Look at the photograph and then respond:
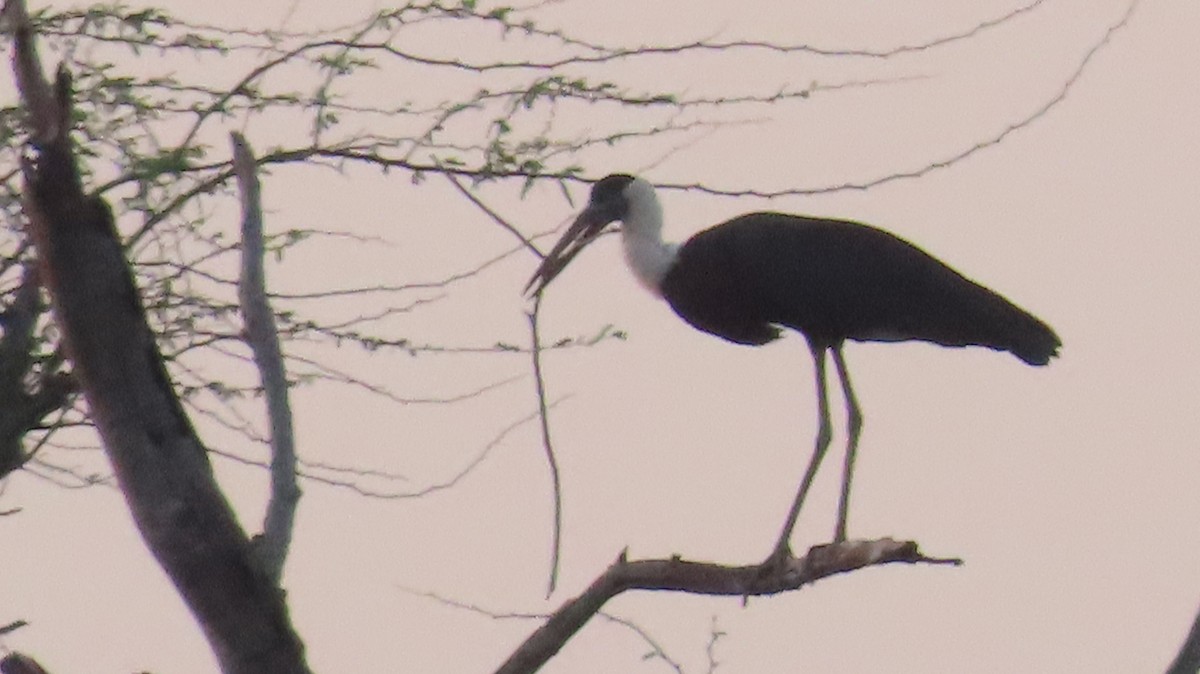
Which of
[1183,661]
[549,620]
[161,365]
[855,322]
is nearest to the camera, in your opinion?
[1183,661]

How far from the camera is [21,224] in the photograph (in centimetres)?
569

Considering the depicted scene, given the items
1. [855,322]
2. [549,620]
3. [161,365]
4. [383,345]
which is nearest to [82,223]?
[161,365]

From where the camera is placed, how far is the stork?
6.41 m

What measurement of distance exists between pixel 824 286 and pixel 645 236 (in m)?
0.55

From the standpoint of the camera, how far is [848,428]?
6961mm

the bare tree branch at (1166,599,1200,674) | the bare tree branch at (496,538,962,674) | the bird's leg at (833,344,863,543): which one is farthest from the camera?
the bird's leg at (833,344,863,543)

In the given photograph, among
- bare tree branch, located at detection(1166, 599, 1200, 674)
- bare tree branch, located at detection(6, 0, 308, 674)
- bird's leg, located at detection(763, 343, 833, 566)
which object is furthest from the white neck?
bare tree branch, located at detection(1166, 599, 1200, 674)

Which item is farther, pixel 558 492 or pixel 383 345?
pixel 383 345

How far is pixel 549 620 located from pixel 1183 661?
136cm

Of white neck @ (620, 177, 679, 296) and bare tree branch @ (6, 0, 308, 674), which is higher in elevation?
white neck @ (620, 177, 679, 296)

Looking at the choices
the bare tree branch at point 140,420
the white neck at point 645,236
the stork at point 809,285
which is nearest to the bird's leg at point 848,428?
the stork at point 809,285

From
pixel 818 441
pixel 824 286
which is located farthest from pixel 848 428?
pixel 824 286

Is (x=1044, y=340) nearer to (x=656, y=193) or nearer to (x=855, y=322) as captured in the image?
(x=855, y=322)

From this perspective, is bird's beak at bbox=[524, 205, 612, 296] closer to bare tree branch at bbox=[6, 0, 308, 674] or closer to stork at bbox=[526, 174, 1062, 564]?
stork at bbox=[526, 174, 1062, 564]
